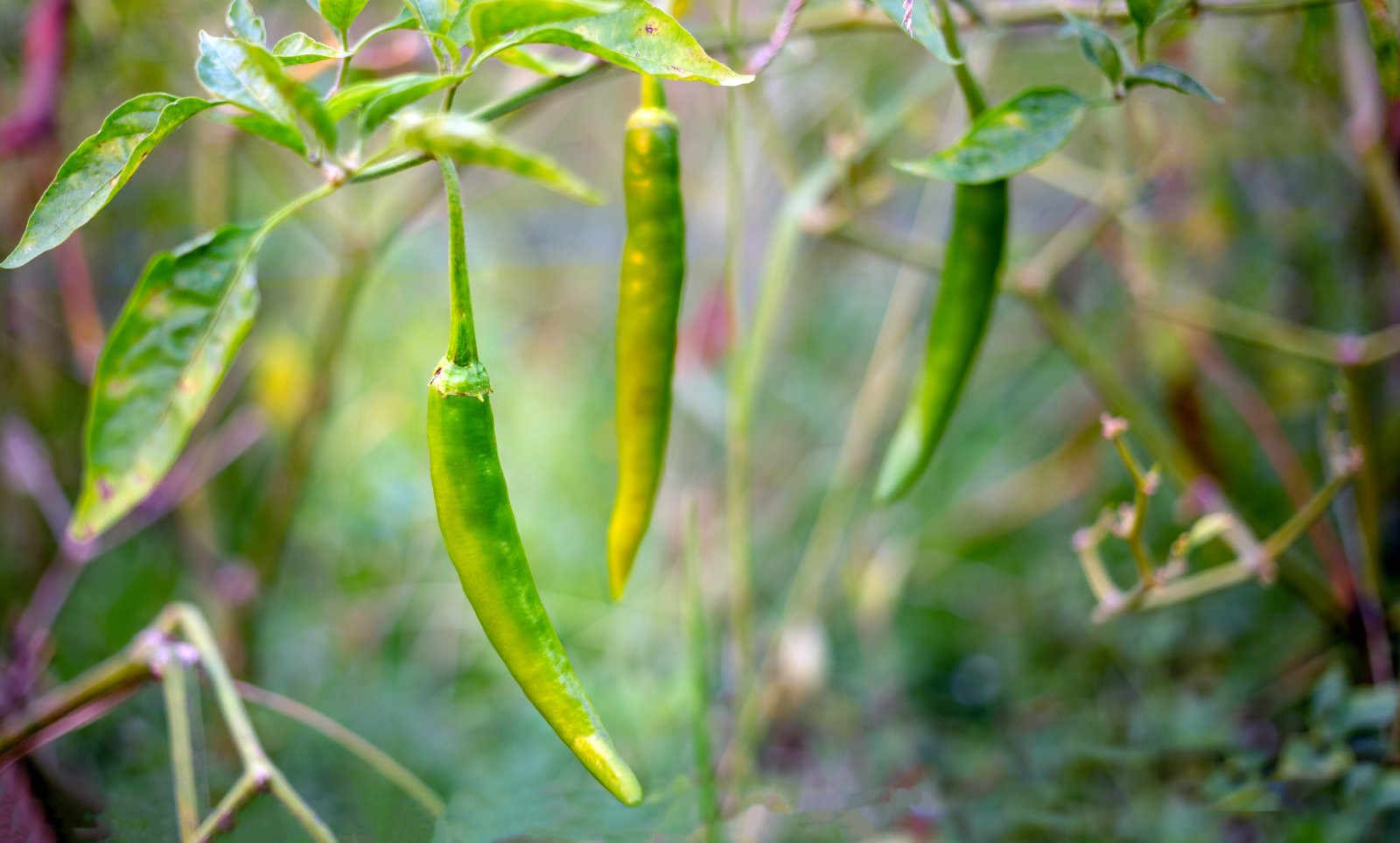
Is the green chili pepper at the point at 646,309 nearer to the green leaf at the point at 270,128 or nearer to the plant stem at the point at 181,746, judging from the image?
the green leaf at the point at 270,128

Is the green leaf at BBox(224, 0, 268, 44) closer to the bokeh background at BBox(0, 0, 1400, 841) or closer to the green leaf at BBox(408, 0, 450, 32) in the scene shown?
the green leaf at BBox(408, 0, 450, 32)

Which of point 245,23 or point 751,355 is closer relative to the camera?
point 245,23

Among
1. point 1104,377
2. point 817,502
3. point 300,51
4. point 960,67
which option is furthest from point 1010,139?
point 817,502

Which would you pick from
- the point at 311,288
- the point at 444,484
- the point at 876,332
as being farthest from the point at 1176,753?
the point at 311,288

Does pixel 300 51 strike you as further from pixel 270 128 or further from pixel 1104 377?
pixel 1104 377

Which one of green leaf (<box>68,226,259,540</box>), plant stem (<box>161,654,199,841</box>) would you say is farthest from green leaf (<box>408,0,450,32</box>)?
plant stem (<box>161,654,199,841</box>)

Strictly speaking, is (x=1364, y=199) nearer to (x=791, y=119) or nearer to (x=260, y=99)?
(x=791, y=119)

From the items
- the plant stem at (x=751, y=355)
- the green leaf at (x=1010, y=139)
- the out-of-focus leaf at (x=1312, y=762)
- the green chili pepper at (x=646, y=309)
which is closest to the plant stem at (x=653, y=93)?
the green chili pepper at (x=646, y=309)
